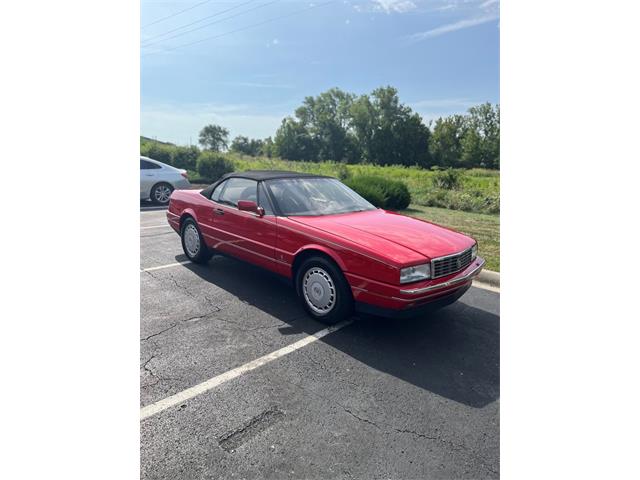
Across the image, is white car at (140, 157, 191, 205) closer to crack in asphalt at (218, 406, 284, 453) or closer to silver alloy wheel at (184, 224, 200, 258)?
silver alloy wheel at (184, 224, 200, 258)

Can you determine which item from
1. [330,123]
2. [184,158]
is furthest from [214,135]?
[330,123]

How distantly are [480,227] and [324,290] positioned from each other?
6.18 metres

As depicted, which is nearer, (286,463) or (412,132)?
(286,463)

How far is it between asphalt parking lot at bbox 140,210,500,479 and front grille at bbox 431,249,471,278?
60 centimetres

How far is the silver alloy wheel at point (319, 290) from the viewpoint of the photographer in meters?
3.39

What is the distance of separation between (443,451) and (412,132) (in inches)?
2355

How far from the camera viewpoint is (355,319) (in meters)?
3.60

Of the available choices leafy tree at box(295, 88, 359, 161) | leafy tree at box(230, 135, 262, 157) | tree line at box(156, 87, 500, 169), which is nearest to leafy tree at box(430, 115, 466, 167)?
tree line at box(156, 87, 500, 169)

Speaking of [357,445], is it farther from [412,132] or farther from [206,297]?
[412,132]

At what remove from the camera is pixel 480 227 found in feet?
27.7

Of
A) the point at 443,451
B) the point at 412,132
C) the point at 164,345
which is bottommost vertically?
the point at 443,451

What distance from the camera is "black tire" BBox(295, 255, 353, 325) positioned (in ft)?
10.8

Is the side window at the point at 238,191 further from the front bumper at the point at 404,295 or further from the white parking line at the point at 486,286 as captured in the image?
the white parking line at the point at 486,286

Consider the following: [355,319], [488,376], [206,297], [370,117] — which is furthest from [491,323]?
[370,117]
